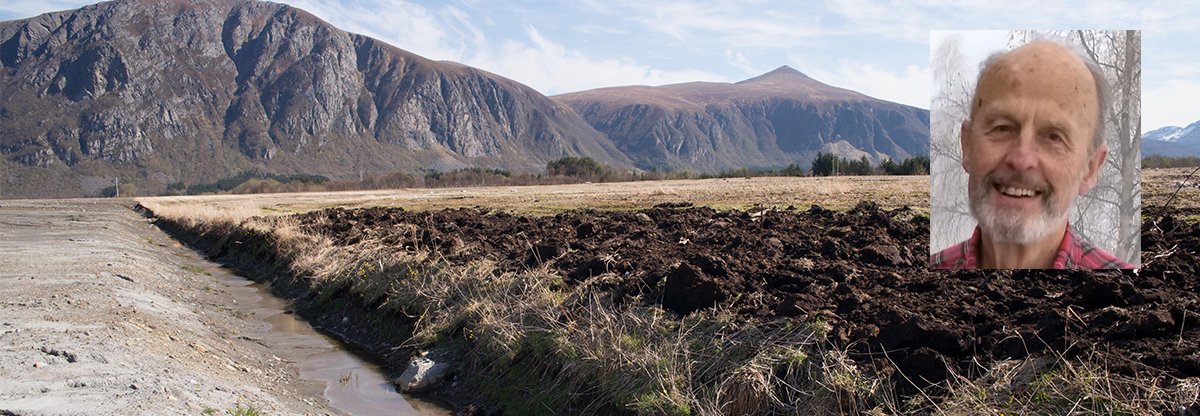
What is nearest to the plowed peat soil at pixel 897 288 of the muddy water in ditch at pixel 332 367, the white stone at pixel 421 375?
the white stone at pixel 421 375

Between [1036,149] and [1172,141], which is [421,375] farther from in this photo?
[1172,141]

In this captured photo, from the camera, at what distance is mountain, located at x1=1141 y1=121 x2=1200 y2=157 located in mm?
7025

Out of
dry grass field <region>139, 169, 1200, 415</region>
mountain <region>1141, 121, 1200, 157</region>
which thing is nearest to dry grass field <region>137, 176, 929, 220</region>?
dry grass field <region>139, 169, 1200, 415</region>

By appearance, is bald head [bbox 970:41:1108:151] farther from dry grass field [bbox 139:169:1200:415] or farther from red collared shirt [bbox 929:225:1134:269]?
dry grass field [bbox 139:169:1200:415]

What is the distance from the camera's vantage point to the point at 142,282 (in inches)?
752

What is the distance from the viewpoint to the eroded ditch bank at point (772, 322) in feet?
22.3

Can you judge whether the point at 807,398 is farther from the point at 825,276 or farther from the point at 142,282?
the point at 142,282

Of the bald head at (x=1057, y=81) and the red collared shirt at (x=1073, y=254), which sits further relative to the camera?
the red collared shirt at (x=1073, y=254)

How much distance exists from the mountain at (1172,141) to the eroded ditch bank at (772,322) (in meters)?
1.22

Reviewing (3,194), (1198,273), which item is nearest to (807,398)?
(1198,273)

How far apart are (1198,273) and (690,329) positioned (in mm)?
5097

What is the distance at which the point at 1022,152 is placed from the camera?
6.16 metres

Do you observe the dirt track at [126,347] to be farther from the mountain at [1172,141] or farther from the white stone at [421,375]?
the mountain at [1172,141]

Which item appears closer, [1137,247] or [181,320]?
[1137,247]
